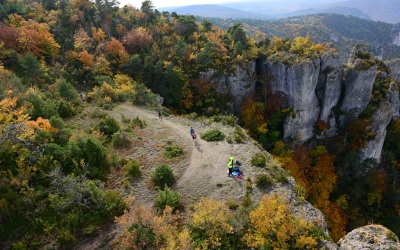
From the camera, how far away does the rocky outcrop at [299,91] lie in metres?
43.2

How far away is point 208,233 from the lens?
47.1 feet

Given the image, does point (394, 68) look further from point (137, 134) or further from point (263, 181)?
point (137, 134)

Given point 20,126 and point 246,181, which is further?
point 246,181

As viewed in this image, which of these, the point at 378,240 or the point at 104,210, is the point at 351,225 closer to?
the point at 378,240

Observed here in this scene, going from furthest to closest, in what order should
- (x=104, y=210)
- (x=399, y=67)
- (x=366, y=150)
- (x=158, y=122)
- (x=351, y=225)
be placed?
1. (x=399, y=67)
2. (x=366, y=150)
3. (x=351, y=225)
4. (x=158, y=122)
5. (x=104, y=210)

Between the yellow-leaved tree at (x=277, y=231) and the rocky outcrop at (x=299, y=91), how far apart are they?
3239 centimetres

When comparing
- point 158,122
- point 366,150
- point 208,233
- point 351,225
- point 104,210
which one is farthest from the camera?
point 366,150

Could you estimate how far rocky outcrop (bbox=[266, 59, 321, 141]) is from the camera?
Answer: 1699 inches

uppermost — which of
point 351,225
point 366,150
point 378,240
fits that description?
point 378,240

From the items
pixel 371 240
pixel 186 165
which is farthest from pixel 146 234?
pixel 371 240

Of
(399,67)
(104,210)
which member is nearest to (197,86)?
(104,210)

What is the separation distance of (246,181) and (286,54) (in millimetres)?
31836

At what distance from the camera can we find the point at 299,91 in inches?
1736

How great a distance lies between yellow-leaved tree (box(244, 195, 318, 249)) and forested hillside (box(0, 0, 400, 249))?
8 centimetres
